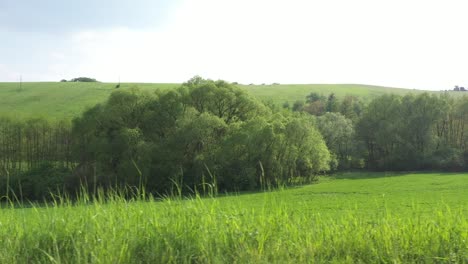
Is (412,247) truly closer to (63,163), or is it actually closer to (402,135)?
(63,163)

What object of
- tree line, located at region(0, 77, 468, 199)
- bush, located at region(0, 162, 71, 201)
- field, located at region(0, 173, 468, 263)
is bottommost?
bush, located at region(0, 162, 71, 201)

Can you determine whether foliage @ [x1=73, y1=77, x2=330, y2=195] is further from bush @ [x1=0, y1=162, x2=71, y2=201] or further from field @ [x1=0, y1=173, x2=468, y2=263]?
field @ [x1=0, y1=173, x2=468, y2=263]

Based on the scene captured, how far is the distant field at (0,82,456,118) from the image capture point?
289 feet

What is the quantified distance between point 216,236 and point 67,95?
10823cm

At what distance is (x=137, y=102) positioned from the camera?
188ft

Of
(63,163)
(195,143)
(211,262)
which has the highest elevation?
(211,262)

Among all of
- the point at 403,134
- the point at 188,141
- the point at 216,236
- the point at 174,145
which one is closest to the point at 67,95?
the point at 174,145

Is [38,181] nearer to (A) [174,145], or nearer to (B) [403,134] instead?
(A) [174,145]

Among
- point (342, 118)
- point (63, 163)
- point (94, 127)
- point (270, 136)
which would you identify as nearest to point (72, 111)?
point (63, 163)

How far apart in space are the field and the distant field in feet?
232

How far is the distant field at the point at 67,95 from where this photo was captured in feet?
289

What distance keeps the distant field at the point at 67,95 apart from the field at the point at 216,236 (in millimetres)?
70696

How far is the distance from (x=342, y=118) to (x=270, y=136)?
105 ft

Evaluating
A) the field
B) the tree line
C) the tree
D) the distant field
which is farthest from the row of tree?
the field
